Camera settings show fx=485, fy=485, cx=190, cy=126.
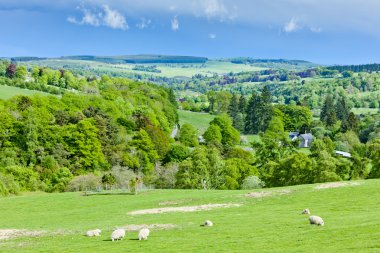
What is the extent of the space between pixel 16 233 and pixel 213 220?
1480 centimetres

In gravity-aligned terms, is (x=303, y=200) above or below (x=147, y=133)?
above

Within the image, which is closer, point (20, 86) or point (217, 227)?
point (217, 227)

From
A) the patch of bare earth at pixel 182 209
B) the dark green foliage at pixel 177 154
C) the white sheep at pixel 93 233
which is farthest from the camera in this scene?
the dark green foliage at pixel 177 154

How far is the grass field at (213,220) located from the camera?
83.9ft

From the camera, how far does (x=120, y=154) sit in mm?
115750

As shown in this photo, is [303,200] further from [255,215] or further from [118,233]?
[118,233]

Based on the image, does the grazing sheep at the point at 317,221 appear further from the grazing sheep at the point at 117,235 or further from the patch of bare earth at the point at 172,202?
the patch of bare earth at the point at 172,202

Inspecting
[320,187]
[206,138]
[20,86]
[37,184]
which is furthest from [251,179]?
[20,86]

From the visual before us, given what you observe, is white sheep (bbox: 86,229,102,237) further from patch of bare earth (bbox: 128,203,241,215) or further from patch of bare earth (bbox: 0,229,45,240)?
patch of bare earth (bbox: 128,203,241,215)

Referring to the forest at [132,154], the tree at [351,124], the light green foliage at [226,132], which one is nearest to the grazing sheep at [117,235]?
the forest at [132,154]

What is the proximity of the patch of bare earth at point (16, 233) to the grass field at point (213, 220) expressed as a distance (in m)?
0.92

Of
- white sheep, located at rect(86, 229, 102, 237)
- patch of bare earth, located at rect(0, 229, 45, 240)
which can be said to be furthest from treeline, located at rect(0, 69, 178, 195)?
white sheep, located at rect(86, 229, 102, 237)

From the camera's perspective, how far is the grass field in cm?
2558

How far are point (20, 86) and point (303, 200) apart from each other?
554 ft
